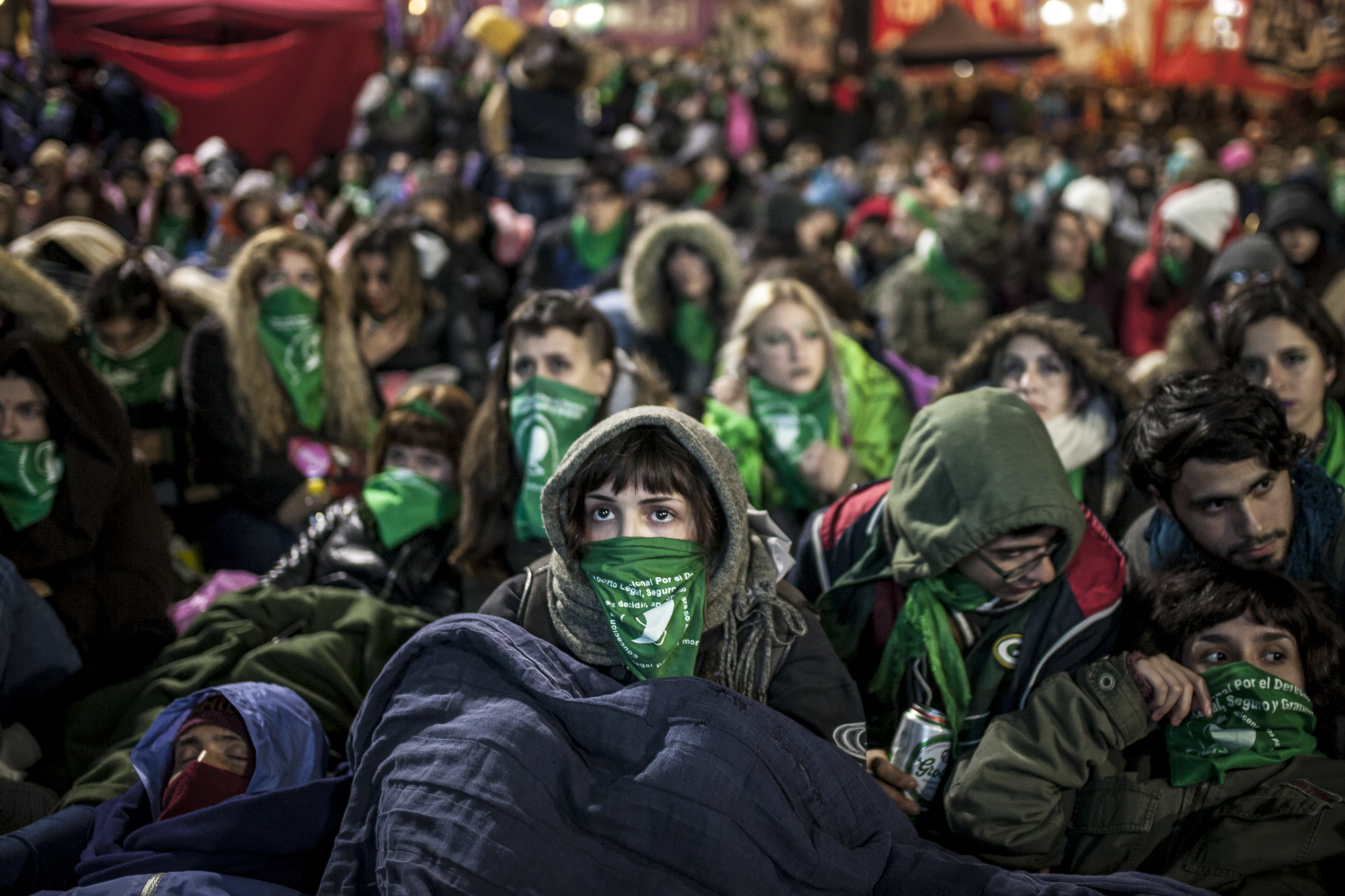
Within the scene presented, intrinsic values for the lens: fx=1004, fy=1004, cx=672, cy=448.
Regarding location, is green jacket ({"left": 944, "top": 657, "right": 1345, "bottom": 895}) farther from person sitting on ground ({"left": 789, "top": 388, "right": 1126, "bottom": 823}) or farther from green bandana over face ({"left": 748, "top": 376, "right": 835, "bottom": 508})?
green bandana over face ({"left": 748, "top": 376, "right": 835, "bottom": 508})

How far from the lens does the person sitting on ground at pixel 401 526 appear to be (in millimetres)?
3344

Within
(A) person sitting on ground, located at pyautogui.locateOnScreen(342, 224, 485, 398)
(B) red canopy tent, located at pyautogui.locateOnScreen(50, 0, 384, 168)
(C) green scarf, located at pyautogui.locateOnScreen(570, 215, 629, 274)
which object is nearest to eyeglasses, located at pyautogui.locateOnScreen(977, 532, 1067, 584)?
(A) person sitting on ground, located at pyautogui.locateOnScreen(342, 224, 485, 398)

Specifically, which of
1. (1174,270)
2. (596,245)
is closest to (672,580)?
(596,245)

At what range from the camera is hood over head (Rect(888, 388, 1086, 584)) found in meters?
2.25

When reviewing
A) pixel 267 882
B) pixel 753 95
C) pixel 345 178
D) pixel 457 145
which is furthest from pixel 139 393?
pixel 753 95

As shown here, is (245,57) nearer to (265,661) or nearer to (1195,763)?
(265,661)

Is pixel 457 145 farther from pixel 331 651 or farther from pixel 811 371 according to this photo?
pixel 331 651

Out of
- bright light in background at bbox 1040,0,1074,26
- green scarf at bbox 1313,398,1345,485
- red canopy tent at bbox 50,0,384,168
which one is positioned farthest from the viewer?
bright light in background at bbox 1040,0,1074,26

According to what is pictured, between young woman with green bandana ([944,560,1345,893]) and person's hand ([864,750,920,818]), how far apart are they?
12 cm

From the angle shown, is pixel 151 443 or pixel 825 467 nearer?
pixel 825 467

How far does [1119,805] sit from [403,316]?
396 centimetres

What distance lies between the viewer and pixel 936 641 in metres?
2.40

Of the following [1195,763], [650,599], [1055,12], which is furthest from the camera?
[1055,12]

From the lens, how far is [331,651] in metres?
2.81
